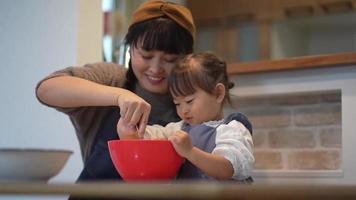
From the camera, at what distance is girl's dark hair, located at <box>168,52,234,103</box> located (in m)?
1.21

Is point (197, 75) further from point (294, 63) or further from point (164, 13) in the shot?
point (294, 63)

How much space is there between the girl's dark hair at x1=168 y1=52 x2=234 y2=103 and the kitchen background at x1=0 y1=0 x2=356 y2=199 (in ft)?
1.86

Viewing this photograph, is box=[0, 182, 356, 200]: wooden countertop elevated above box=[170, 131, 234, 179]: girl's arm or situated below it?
above

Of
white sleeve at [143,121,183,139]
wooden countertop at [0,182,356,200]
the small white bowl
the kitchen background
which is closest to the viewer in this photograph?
wooden countertop at [0,182,356,200]

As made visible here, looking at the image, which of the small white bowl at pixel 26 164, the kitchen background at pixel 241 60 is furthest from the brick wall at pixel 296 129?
the small white bowl at pixel 26 164

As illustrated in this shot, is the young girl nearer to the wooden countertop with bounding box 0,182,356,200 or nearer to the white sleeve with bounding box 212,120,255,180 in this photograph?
the white sleeve with bounding box 212,120,255,180

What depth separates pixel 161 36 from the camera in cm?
134

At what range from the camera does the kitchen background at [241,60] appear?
5.68 feet

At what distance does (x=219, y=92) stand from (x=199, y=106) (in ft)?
0.23

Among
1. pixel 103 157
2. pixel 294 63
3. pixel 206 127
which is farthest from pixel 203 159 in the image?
pixel 294 63

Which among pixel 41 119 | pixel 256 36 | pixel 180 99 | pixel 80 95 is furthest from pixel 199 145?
pixel 41 119

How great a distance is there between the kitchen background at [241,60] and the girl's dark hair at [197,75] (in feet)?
1.86

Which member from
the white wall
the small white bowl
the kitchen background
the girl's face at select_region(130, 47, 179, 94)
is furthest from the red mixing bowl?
the white wall

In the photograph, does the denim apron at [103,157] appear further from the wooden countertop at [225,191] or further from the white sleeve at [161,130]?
the wooden countertop at [225,191]
